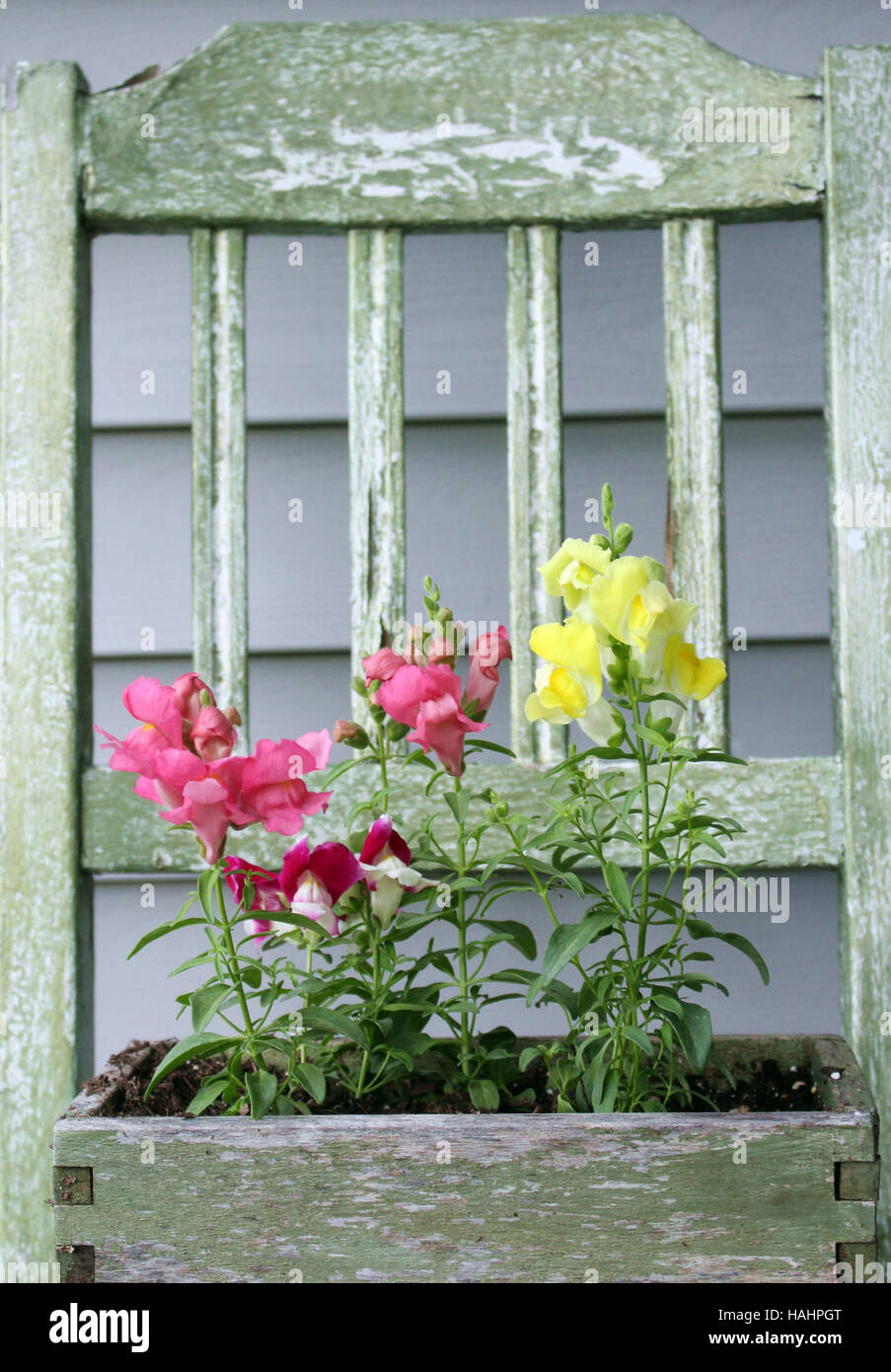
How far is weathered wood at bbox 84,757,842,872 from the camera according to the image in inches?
41.2

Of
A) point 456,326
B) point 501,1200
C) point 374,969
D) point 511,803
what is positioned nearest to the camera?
point 501,1200

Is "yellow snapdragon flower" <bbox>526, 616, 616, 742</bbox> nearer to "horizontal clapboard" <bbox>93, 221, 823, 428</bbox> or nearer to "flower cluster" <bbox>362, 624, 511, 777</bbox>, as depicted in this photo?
"flower cluster" <bbox>362, 624, 511, 777</bbox>

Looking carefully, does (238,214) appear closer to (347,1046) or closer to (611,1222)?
(347,1046)

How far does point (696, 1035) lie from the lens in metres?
0.78

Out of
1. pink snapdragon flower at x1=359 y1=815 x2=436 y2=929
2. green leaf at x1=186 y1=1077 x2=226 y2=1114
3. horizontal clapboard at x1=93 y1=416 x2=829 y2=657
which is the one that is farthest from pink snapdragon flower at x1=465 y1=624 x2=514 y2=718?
horizontal clapboard at x1=93 y1=416 x2=829 y2=657

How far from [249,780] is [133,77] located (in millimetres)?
751

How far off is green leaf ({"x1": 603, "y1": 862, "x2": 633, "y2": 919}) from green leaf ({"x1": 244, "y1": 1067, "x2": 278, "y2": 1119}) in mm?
262

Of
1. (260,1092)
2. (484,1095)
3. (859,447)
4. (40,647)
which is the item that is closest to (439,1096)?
(484,1095)

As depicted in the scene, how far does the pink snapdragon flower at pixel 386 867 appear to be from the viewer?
2.71ft

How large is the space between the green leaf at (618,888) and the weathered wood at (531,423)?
296 millimetres

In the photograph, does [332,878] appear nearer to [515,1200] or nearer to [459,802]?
[459,802]

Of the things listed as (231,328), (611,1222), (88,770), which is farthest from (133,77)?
(611,1222)

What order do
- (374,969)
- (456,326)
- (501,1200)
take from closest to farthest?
1. (501,1200)
2. (374,969)
3. (456,326)

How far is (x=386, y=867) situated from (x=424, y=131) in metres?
0.71
